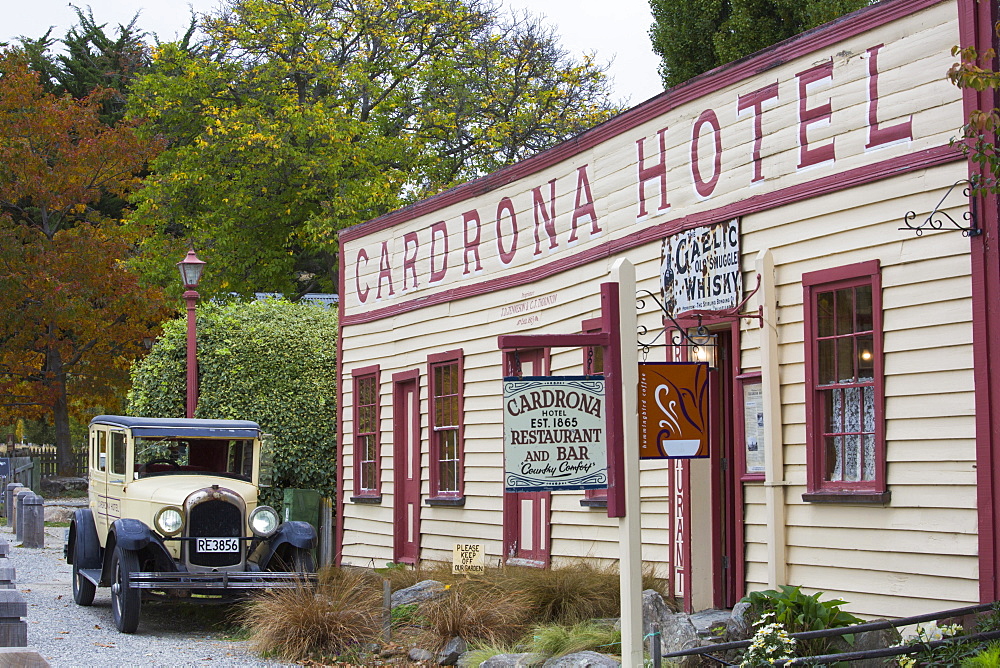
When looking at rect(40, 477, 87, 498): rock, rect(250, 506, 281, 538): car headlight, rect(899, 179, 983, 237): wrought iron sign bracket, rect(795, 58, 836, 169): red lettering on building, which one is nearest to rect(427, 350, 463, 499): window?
rect(250, 506, 281, 538): car headlight

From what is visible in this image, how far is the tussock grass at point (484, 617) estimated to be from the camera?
9.66 meters

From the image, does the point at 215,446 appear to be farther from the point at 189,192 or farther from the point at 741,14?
the point at 189,192

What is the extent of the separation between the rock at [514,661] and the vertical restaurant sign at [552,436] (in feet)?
8.16

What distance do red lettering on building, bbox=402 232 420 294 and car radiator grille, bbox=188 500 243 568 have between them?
14.3 ft

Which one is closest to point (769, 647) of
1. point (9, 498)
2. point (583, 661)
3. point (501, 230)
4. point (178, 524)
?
point (583, 661)

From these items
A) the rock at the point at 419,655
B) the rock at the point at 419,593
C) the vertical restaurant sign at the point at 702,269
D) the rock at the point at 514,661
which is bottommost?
the rock at the point at 419,655

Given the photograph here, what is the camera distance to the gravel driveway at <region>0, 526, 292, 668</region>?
33.5 ft

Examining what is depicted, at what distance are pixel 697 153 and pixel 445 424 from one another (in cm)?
571

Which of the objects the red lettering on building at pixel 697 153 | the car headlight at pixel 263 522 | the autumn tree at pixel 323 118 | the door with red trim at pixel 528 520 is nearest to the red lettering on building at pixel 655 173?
the red lettering on building at pixel 697 153

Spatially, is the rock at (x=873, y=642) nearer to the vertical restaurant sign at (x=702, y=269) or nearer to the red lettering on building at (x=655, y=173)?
the vertical restaurant sign at (x=702, y=269)

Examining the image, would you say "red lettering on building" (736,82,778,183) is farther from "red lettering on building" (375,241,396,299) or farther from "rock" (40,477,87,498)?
"rock" (40,477,87,498)

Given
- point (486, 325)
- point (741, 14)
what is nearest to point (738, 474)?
point (486, 325)

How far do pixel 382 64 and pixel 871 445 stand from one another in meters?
28.2

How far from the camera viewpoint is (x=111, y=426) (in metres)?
13.6
